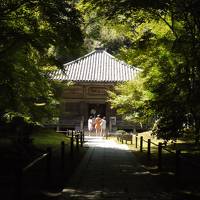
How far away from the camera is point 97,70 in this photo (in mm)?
47031

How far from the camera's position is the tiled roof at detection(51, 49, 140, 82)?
147ft

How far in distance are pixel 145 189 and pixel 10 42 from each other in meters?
6.49

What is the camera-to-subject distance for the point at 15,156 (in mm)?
15500

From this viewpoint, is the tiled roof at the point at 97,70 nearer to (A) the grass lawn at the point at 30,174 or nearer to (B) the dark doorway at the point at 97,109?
(B) the dark doorway at the point at 97,109

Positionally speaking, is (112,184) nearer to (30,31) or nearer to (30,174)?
(30,174)

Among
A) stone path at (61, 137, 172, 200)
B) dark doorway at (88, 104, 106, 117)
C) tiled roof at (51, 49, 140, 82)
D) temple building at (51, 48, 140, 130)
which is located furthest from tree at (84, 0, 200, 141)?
dark doorway at (88, 104, 106, 117)

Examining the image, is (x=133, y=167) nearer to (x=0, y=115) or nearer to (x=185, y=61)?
(x=185, y=61)

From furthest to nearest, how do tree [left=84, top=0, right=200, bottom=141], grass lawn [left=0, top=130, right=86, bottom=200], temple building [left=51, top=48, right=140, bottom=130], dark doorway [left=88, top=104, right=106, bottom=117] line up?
dark doorway [left=88, top=104, right=106, bottom=117]
temple building [left=51, top=48, right=140, bottom=130]
tree [left=84, top=0, right=200, bottom=141]
grass lawn [left=0, top=130, right=86, bottom=200]

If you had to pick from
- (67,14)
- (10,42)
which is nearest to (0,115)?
(10,42)

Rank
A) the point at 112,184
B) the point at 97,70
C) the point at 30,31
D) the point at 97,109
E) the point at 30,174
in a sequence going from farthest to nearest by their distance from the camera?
the point at 97,109, the point at 97,70, the point at 30,31, the point at 30,174, the point at 112,184

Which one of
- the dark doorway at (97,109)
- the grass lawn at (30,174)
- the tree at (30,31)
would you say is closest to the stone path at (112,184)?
the grass lawn at (30,174)

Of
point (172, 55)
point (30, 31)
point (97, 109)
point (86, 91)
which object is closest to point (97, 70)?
point (86, 91)

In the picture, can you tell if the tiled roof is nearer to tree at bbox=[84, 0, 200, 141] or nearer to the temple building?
the temple building

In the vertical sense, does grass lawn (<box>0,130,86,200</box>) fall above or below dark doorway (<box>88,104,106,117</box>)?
below
